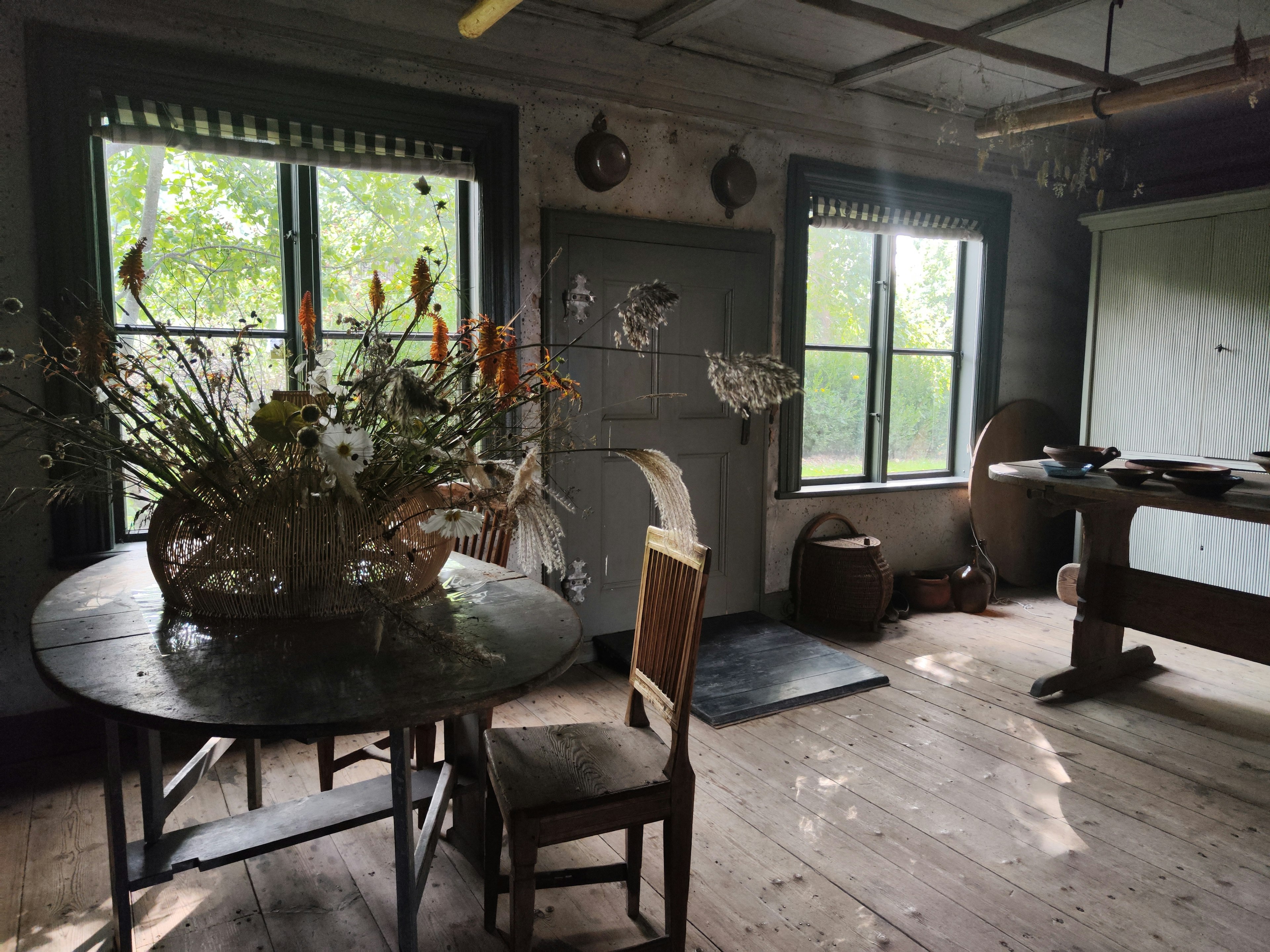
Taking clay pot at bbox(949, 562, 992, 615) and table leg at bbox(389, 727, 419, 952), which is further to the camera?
clay pot at bbox(949, 562, 992, 615)

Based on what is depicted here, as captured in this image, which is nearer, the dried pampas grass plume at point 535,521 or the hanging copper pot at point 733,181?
the dried pampas grass plume at point 535,521

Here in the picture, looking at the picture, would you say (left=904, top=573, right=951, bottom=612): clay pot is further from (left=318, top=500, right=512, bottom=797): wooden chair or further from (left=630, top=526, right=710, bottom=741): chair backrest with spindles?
Result: (left=630, top=526, right=710, bottom=741): chair backrest with spindles

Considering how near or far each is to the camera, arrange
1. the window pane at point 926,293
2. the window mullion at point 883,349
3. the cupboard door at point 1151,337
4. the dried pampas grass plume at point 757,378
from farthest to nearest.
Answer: the window pane at point 926,293, the window mullion at point 883,349, the cupboard door at point 1151,337, the dried pampas grass plume at point 757,378

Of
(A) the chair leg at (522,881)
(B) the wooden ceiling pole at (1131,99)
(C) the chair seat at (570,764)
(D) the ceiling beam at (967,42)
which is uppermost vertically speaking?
(D) the ceiling beam at (967,42)

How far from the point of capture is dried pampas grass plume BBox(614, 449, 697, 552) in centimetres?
164

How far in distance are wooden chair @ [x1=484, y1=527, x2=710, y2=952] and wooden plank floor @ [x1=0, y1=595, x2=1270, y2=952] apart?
0.70 ft

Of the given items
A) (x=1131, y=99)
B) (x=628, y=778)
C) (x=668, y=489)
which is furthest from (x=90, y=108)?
(x=1131, y=99)

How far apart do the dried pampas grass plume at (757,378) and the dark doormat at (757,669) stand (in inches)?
61.4

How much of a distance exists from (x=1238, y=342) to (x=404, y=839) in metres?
4.51

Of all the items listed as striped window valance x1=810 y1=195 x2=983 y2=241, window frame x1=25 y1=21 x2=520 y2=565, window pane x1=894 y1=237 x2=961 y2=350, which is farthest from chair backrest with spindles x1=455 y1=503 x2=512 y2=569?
window pane x1=894 y1=237 x2=961 y2=350

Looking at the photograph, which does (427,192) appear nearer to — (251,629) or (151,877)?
(251,629)

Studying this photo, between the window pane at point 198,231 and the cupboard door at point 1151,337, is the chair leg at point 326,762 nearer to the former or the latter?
the window pane at point 198,231

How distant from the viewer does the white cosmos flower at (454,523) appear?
5.01 feet

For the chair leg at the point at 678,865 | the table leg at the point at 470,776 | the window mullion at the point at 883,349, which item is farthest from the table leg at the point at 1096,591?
the table leg at the point at 470,776
